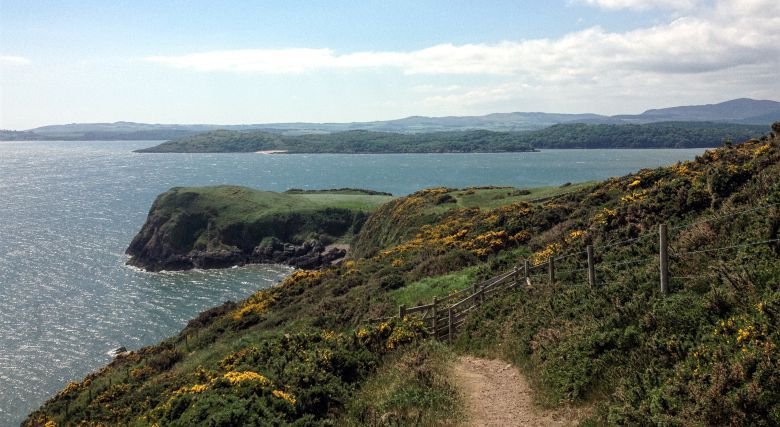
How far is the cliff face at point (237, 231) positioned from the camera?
90.2 metres

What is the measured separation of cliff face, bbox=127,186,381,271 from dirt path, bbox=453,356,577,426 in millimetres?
70896

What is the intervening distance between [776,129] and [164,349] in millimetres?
38220

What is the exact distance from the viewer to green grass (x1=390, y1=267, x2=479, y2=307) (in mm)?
27969

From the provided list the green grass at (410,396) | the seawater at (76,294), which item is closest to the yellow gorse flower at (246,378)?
the green grass at (410,396)

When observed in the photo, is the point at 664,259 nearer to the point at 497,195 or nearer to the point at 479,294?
the point at 479,294

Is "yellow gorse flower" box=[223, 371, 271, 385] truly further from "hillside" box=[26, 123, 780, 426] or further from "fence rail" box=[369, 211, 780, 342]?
"fence rail" box=[369, 211, 780, 342]

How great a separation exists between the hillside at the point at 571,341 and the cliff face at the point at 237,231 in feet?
183

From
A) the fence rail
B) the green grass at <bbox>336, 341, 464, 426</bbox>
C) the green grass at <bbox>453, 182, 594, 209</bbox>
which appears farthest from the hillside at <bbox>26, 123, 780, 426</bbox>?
the green grass at <bbox>453, 182, 594, 209</bbox>

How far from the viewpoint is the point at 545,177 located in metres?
184

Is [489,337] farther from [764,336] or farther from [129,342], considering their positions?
[129,342]

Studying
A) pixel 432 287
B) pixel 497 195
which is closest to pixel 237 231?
pixel 497 195

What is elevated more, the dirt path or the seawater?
the dirt path

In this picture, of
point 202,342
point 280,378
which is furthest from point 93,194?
point 280,378

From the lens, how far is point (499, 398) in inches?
551
